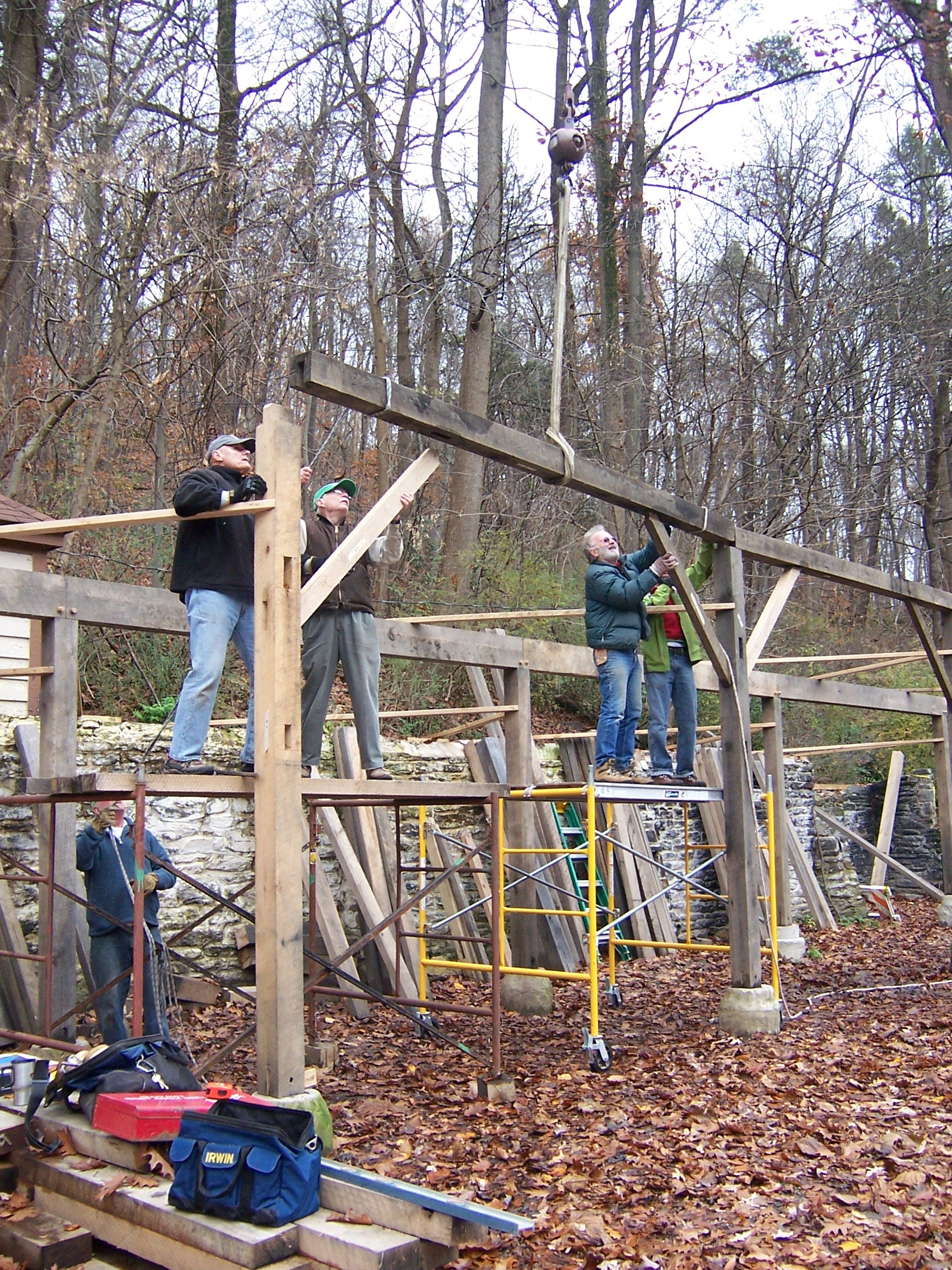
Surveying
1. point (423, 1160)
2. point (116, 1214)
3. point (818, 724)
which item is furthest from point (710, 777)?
point (116, 1214)

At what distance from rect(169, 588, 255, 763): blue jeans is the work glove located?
675mm

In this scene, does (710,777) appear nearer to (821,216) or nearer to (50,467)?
(50,467)

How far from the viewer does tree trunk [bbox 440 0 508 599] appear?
1648 centimetres

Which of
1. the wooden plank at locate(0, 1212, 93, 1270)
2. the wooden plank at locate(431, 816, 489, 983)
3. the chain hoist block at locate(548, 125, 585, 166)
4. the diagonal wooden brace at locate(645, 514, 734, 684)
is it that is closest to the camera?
the wooden plank at locate(0, 1212, 93, 1270)

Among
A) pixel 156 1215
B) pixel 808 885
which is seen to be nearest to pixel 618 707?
pixel 156 1215

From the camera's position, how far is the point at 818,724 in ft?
67.5

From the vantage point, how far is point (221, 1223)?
4.06 meters

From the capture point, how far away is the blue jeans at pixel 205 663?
595 cm

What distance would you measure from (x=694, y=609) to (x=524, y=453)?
2192 millimetres

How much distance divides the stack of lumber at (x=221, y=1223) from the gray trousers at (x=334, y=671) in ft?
9.06

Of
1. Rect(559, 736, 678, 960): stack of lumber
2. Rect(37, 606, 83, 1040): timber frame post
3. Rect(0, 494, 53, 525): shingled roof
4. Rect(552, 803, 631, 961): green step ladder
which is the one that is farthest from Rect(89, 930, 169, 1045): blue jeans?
Rect(559, 736, 678, 960): stack of lumber

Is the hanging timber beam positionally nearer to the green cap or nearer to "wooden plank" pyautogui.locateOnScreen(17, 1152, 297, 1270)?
the green cap

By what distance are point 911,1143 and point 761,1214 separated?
136 cm

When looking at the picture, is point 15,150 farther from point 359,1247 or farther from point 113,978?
point 359,1247
